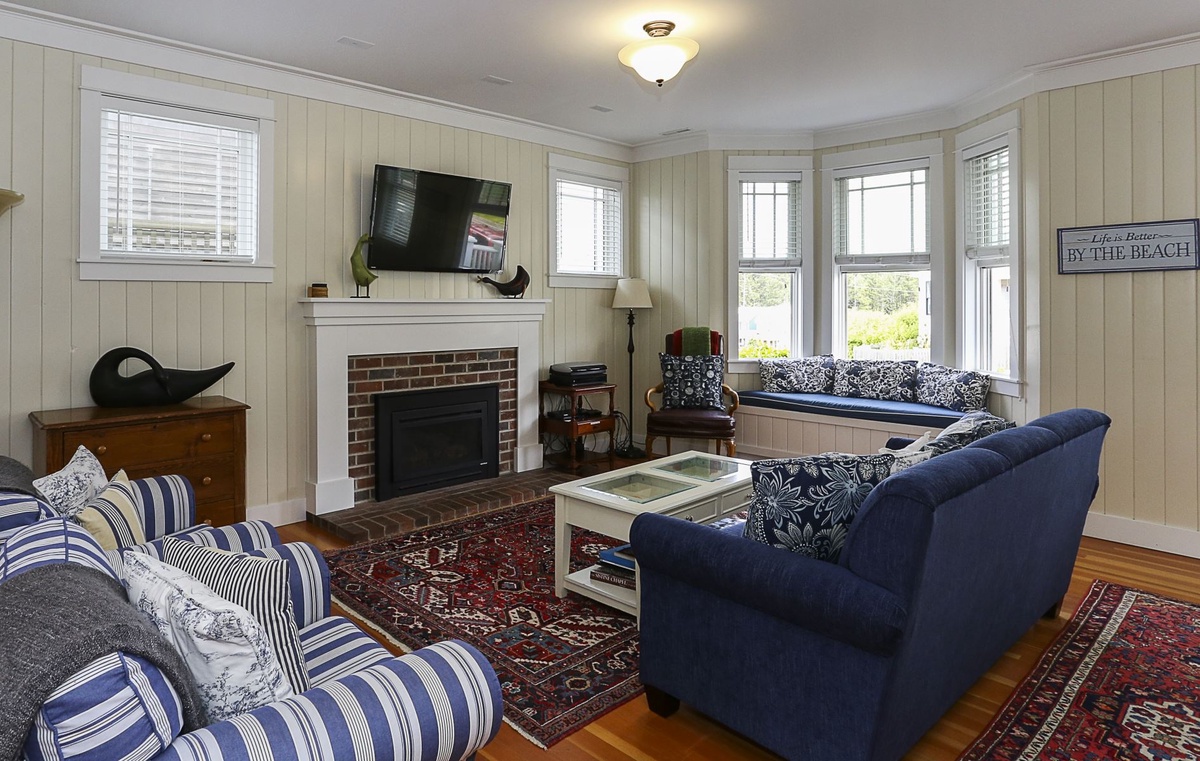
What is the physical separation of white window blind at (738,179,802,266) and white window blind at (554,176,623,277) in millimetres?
1077

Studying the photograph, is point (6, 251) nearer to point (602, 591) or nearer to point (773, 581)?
point (602, 591)

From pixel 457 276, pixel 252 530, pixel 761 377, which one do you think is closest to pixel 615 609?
pixel 252 530

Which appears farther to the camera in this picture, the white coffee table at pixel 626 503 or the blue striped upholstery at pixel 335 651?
the white coffee table at pixel 626 503

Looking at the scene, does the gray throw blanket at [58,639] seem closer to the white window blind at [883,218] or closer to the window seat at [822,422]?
the window seat at [822,422]

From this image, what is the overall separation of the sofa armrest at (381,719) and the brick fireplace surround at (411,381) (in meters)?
3.31

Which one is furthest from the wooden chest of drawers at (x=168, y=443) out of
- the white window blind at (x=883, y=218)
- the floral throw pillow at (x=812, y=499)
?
the white window blind at (x=883, y=218)

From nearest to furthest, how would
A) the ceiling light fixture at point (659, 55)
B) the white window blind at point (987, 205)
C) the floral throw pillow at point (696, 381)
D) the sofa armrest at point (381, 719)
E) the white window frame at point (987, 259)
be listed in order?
the sofa armrest at point (381, 719), the ceiling light fixture at point (659, 55), the white window frame at point (987, 259), the white window blind at point (987, 205), the floral throw pillow at point (696, 381)

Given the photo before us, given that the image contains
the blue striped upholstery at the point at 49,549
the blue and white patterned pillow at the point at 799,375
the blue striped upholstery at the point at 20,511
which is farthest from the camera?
the blue and white patterned pillow at the point at 799,375

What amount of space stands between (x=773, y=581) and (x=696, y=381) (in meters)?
3.90

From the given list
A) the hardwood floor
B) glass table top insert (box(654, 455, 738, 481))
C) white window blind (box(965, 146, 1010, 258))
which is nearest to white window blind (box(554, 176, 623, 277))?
glass table top insert (box(654, 455, 738, 481))

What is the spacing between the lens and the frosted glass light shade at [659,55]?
3.42 meters

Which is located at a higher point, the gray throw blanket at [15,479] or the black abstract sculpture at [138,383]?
the black abstract sculpture at [138,383]

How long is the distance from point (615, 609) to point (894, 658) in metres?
1.53

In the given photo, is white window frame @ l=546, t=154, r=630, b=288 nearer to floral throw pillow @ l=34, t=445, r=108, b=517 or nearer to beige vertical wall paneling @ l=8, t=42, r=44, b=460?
beige vertical wall paneling @ l=8, t=42, r=44, b=460
